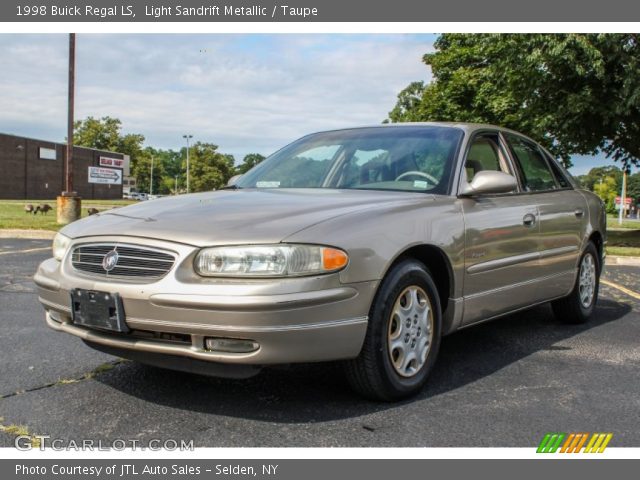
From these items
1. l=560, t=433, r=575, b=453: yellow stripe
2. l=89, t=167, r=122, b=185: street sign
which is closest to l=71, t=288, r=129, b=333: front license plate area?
l=560, t=433, r=575, b=453: yellow stripe

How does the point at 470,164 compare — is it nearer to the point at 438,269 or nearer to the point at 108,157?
the point at 438,269

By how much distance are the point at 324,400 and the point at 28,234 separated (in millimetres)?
12612

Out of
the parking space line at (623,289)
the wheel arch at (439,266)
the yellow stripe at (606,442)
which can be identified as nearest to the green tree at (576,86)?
the parking space line at (623,289)

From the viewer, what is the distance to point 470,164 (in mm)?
4562

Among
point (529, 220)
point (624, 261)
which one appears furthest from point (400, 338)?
point (624, 261)

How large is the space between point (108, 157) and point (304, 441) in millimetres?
79023

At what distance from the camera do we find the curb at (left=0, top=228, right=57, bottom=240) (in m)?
14.3

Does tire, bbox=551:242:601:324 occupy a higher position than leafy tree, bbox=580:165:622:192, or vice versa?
leafy tree, bbox=580:165:622:192

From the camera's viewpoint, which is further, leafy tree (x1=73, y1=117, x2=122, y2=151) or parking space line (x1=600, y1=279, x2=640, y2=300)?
leafy tree (x1=73, y1=117, x2=122, y2=151)

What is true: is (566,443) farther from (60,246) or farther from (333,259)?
(60,246)

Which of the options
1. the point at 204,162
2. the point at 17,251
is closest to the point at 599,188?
the point at 204,162

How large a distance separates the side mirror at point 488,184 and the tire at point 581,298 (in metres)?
1.88

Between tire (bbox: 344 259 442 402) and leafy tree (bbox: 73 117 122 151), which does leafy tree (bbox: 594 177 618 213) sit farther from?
tire (bbox: 344 259 442 402)
